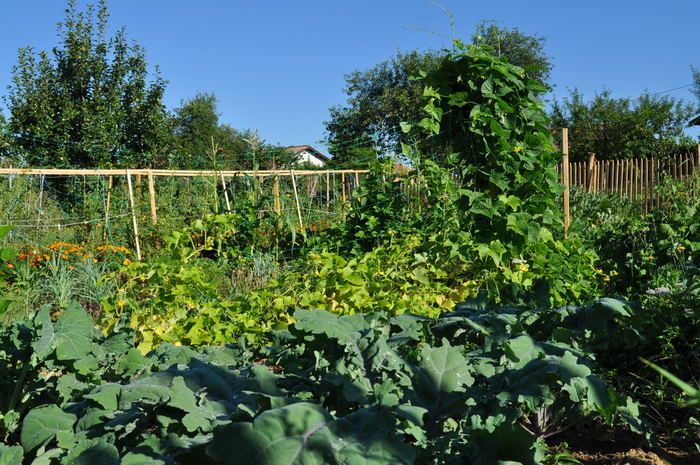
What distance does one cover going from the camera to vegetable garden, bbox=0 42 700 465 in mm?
1565

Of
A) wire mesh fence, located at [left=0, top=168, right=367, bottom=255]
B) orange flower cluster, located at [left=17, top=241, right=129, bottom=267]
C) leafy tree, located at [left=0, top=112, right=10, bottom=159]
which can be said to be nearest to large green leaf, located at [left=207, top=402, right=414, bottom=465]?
orange flower cluster, located at [left=17, top=241, right=129, bottom=267]

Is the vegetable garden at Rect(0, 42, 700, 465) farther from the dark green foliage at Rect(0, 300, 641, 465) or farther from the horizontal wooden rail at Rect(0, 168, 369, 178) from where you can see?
the horizontal wooden rail at Rect(0, 168, 369, 178)

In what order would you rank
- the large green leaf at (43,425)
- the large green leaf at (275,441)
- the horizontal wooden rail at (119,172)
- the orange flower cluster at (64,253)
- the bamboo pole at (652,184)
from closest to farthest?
the large green leaf at (275,441)
the large green leaf at (43,425)
the orange flower cluster at (64,253)
the horizontal wooden rail at (119,172)
the bamboo pole at (652,184)

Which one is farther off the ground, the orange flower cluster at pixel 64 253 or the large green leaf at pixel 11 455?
the orange flower cluster at pixel 64 253

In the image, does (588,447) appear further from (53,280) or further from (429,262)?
(53,280)

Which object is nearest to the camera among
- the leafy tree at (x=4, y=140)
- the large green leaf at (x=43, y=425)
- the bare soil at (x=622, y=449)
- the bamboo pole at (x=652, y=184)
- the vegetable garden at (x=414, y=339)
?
the vegetable garden at (x=414, y=339)

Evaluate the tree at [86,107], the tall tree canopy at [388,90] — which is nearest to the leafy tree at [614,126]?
the tall tree canopy at [388,90]

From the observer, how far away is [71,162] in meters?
15.7

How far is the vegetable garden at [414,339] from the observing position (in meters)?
1.57

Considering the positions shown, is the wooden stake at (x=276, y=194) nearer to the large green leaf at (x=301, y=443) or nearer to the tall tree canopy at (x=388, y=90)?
the large green leaf at (x=301, y=443)

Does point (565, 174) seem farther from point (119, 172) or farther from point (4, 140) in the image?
point (4, 140)

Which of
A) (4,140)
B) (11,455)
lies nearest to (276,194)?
(4,140)

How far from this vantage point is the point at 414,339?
207cm

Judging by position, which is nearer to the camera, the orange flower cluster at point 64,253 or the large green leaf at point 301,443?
the large green leaf at point 301,443
